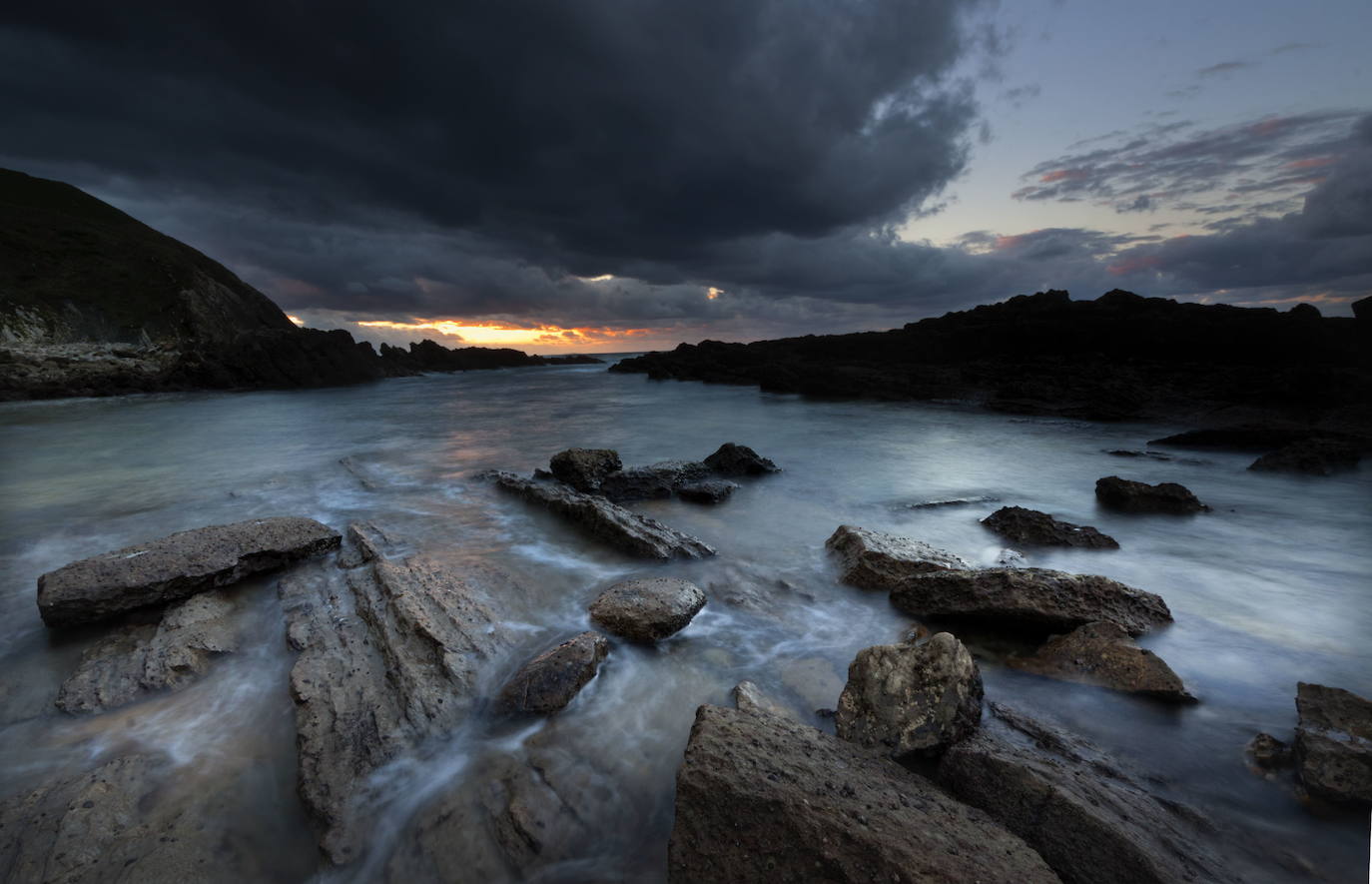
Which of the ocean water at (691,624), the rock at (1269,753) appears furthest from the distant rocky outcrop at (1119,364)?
the rock at (1269,753)

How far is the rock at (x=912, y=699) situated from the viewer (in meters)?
2.66

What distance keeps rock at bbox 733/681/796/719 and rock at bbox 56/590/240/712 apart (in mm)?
3499

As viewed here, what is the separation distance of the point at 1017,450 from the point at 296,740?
51.2 ft

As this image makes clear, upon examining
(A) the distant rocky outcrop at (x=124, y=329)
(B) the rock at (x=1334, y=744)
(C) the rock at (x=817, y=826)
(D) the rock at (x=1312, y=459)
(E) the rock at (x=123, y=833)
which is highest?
(A) the distant rocky outcrop at (x=124, y=329)

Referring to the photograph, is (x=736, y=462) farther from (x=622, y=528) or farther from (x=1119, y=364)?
(x=1119, y=364)

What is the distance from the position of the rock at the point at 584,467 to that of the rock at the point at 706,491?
1.25 metres

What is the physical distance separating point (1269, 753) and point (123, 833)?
5519 mm

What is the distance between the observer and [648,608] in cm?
411

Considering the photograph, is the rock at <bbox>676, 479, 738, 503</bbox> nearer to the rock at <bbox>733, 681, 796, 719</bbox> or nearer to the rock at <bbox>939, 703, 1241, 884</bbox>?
the rock at <bbox>733, 681, 796, 719</bbox>

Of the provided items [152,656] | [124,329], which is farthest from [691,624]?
[124,329]

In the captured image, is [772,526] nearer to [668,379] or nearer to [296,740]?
[296,740]

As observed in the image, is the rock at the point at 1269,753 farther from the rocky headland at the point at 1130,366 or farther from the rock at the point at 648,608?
the rocky headland at the point at 1130,366

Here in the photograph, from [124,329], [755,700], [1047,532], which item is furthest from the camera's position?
[124,329]

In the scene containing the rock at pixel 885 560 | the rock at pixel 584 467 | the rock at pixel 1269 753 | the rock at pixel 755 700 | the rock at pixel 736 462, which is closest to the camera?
the rock at pixel 1269 753
